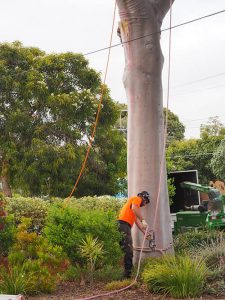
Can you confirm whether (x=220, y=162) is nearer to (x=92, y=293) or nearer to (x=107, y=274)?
(x=107, y=274)

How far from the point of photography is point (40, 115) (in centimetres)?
2108

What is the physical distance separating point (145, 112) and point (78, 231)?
2.94m

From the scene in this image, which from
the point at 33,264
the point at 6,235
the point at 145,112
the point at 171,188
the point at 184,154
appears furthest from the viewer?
the point at 184,154

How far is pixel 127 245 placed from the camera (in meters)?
10.1

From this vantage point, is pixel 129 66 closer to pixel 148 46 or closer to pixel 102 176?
pixel 148 46

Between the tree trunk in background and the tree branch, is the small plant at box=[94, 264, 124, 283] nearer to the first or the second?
the tree trunk in background

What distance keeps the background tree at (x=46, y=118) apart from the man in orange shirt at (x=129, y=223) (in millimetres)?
9777

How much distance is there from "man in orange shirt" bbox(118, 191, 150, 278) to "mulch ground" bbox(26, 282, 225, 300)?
24.5 inches

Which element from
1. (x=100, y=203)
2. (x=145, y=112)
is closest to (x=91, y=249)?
(x=145, y=112)

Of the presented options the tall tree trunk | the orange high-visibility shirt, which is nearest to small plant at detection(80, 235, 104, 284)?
the orange high-visibility shirt

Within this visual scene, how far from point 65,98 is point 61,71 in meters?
1.73

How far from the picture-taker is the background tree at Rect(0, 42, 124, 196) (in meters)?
20.2

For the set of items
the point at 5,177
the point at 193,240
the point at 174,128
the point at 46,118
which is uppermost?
the point at 174,128

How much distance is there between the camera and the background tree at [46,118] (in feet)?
66.1
